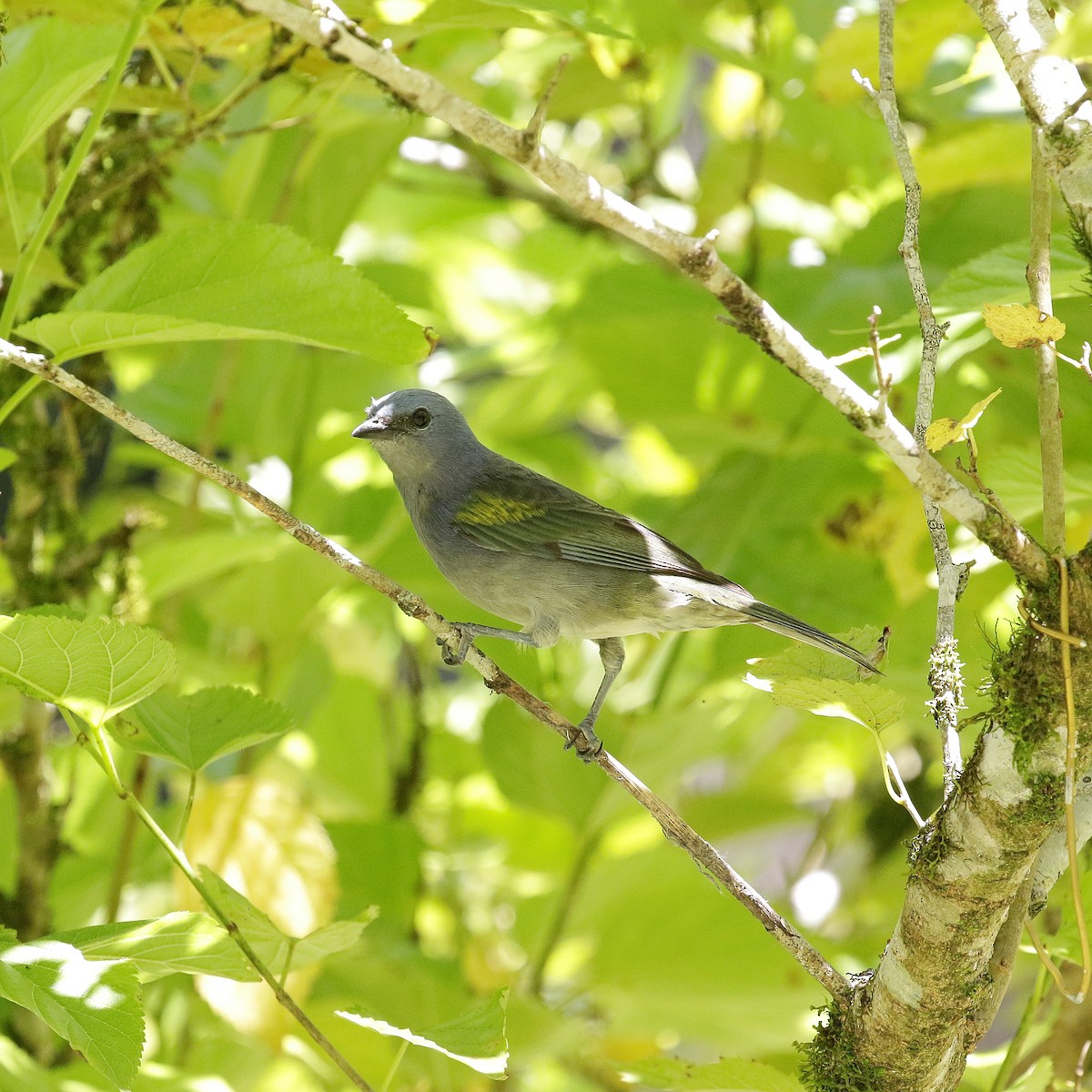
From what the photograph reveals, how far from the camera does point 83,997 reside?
172 centimetres

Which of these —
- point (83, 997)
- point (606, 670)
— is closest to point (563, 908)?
point (606, 670)

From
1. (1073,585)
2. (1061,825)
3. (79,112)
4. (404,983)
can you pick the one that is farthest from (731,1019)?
(79,112)

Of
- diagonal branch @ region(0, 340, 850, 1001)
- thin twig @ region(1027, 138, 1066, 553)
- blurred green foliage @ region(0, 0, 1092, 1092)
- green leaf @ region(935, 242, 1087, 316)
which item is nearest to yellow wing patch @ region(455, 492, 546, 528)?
blurred green foliage @ region(0, 0, 1092, 1092)

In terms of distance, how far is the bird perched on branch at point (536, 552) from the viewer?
3422 mm

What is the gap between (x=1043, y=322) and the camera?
5.51 ft

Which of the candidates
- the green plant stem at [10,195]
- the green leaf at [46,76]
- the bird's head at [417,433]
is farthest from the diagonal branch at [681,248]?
the bird's head at [417,433]

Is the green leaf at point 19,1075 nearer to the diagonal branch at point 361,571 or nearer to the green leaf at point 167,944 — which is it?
the green leaf at point 167,944

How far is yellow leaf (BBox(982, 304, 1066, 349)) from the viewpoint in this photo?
1.66 meters

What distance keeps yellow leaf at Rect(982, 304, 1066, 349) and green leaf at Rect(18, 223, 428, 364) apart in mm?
972

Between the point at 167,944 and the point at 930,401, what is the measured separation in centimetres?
145

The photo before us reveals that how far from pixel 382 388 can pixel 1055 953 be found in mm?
3053

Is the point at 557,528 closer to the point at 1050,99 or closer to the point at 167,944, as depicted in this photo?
the point at 167,944

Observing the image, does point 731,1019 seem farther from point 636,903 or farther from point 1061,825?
point 1061,825

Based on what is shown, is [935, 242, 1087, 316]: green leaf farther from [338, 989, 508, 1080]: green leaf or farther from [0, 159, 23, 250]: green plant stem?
[0, 159, 23, 250]: green plant stem
